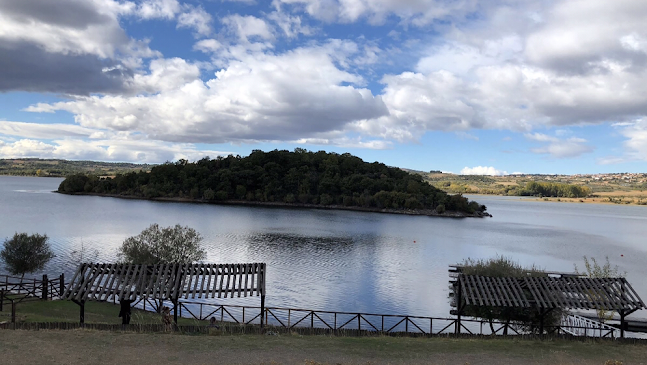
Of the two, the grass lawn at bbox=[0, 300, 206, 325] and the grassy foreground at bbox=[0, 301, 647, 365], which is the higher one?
the grassy foreground at bbox=[0, 301, 647, 365]

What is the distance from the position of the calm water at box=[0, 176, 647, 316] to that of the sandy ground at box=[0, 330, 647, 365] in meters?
14.6

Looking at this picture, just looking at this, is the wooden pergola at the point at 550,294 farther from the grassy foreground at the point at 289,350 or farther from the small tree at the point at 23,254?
the small tree at the point at 23,254

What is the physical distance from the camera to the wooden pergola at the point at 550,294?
19.4 m

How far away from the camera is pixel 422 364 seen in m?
13.9

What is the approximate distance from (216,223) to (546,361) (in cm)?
7377

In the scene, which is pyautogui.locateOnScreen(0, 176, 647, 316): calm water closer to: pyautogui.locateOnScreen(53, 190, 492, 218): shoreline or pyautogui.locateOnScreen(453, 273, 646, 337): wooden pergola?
pyautogui.locateOnScreen(453, 273, 646, 337): wooden pergola

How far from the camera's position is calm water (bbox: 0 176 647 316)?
116 feet

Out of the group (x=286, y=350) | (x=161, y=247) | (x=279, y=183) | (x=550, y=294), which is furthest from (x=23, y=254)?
(x=279, y=183)

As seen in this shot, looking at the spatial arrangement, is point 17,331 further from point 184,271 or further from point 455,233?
point 455,233

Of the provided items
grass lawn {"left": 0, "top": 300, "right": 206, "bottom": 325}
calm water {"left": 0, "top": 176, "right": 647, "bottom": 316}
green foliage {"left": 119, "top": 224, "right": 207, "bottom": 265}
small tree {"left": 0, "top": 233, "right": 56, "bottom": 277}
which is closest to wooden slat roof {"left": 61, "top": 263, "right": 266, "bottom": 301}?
grass lawn {"left": 0, "top": 300, "right": 206, "bottom": 325}

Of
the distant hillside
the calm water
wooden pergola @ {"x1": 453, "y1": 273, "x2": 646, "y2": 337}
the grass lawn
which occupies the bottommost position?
the calm water

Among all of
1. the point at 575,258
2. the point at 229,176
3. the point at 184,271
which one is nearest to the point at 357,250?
the point at 575,258

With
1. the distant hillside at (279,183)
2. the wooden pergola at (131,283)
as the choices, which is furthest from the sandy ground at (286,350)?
the distant hillside at (279,183)

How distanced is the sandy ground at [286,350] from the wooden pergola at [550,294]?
7.33ft
